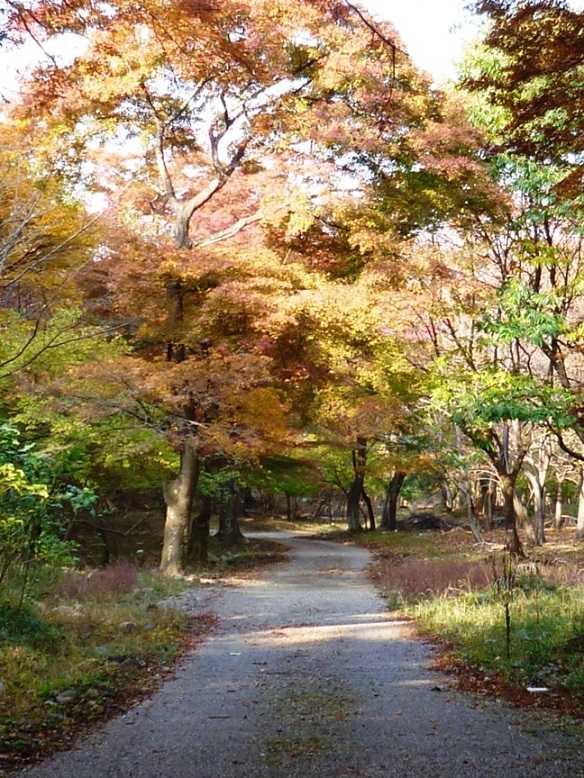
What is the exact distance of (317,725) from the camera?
5.45m

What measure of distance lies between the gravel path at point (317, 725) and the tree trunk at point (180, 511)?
26.2ft

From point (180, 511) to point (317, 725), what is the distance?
12.4 metres

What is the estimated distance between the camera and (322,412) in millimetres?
21703

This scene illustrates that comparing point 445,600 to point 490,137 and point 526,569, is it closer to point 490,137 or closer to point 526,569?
point 526,569

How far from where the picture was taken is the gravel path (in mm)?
4461

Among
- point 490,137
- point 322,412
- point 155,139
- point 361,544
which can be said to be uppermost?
point 155,139

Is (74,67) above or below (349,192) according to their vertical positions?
below

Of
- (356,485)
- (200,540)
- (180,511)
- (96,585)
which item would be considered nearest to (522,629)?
(96,585)

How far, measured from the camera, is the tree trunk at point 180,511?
56.5 feet

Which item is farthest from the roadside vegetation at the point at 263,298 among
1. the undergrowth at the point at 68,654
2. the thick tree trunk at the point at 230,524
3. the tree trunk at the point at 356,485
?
the tree trunk at the point at 356,485

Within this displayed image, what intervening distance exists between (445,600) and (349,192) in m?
8.29

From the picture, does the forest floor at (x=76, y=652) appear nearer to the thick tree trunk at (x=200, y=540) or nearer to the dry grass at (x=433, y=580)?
the dry grass at (x=433, y=580)

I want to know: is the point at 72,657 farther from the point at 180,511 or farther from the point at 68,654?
the point at 180,511

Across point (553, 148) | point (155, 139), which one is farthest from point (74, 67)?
point (155, 139)
